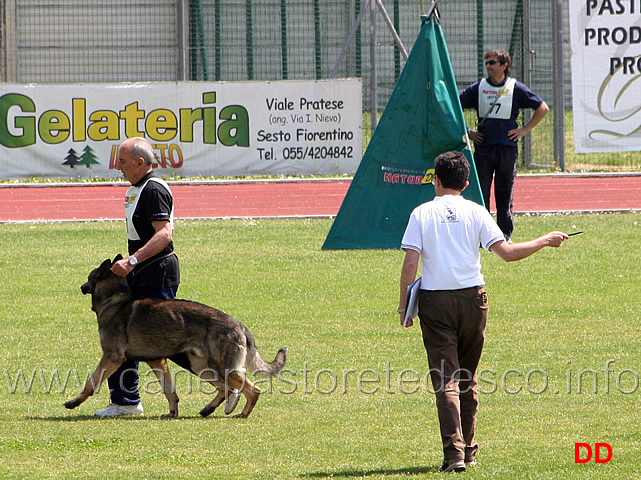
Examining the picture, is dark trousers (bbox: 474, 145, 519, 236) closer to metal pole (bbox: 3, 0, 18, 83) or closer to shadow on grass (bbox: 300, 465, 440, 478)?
shadow on grass (bbox: 300, 465, 440, 478)

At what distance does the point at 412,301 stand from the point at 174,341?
1923mm

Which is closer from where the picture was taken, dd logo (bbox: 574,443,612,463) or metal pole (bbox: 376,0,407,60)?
dd logo (bbox: 574,443,612,463)

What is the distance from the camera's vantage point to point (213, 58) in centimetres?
2505

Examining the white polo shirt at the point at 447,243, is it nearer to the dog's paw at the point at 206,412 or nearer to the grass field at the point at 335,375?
the grass field at the point at 335,375

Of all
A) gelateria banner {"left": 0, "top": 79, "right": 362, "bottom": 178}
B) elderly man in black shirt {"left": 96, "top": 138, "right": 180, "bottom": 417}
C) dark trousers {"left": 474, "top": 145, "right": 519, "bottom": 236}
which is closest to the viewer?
elderly man in black shirt {"left": 96, "top": 138, "right": 180, "bottom": 417}

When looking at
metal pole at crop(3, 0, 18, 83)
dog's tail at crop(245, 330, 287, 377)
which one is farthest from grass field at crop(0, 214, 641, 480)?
metal pole at crop(3, 0, 18, 83)

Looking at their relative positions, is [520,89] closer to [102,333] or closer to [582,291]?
[582,291]

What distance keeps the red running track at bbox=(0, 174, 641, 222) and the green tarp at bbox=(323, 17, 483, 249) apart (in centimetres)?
431

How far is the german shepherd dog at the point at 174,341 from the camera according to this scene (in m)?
6.63

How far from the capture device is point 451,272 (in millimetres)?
5371

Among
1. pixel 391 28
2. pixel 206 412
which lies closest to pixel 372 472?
pixel 206 412

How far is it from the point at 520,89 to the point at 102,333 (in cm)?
738

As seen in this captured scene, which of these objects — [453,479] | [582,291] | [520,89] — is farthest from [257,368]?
[520,89]

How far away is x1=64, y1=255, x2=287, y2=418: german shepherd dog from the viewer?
21.7 feet
